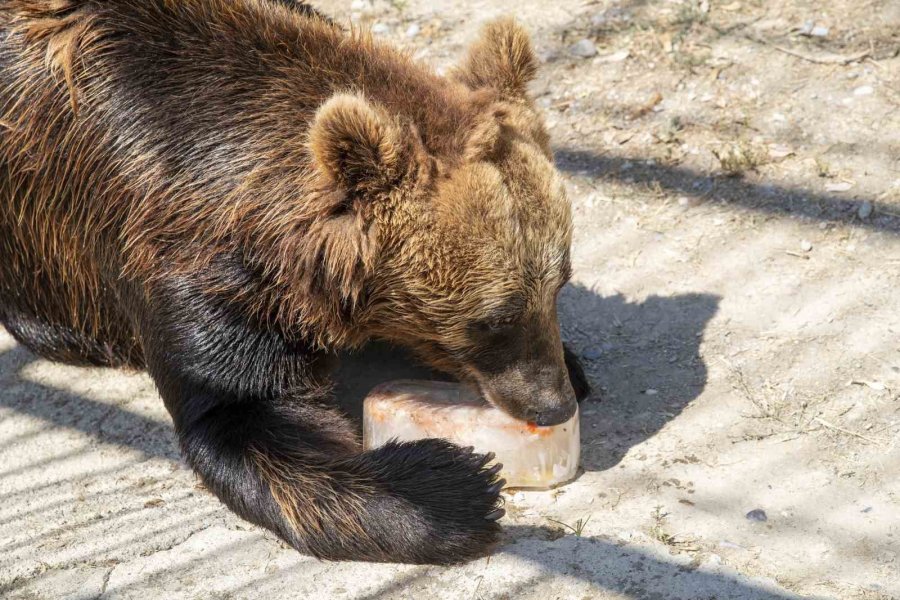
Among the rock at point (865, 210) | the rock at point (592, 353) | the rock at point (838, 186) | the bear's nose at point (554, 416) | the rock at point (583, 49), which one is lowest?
the rock at point (592, 353)

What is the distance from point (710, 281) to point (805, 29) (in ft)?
8.09

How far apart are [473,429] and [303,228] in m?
Answer: 1.24

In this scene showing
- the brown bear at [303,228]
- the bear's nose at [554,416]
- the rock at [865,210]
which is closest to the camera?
the brown bear at [303,228]

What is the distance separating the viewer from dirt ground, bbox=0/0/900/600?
450 centimetres

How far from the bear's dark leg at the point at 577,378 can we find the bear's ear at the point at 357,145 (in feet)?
5.48

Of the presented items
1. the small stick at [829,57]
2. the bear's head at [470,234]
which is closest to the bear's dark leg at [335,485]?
the bear's head at [470,234]

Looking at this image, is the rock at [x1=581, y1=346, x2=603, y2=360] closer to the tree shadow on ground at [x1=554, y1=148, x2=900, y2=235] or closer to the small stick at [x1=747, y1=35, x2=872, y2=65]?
the tree shadow on ground at [x1=554, y1=148, x2=900, y2=235]

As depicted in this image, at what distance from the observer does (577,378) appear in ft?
18.2

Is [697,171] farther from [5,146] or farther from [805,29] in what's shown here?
[5,146]

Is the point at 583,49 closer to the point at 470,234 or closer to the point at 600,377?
the point at 600,377

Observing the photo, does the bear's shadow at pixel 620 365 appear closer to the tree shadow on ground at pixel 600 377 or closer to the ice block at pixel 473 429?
the tree shadow on ground at pixel 600 377

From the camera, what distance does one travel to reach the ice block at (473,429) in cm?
486

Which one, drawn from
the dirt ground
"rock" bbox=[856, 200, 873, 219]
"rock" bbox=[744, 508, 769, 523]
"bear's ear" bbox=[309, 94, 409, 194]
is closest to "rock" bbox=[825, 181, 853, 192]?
the dirt ground

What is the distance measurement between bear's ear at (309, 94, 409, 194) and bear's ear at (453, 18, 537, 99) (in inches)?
30.2
